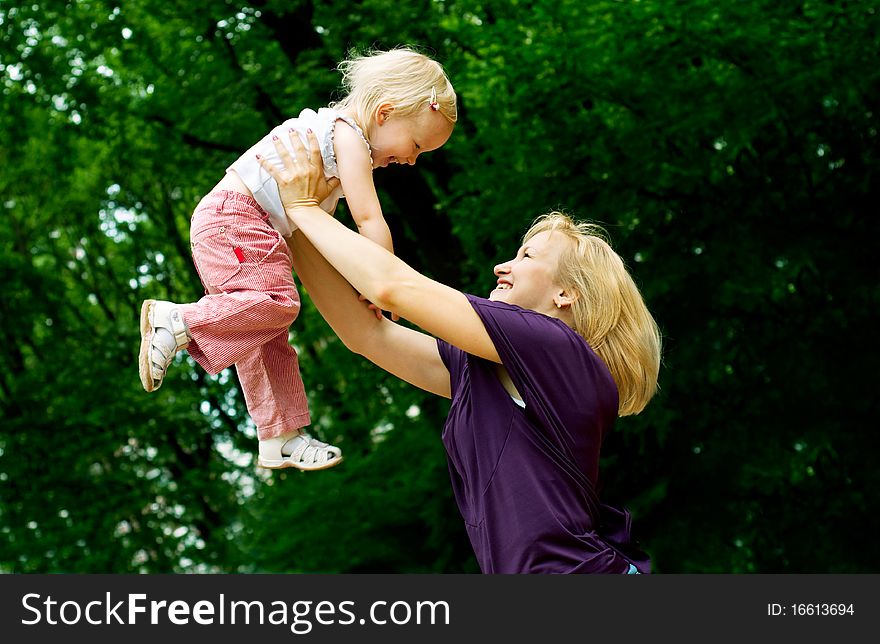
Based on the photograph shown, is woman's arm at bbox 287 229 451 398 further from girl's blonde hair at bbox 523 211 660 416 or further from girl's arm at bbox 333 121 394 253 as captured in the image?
girl's blonde hair at bbox 523 211 660 416

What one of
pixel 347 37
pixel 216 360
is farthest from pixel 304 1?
pixel 216 360

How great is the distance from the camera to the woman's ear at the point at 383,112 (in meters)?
2.78

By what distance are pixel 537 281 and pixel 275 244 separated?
672 millimetres

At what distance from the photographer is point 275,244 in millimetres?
2748

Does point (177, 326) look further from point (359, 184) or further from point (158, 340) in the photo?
point (359, 184)

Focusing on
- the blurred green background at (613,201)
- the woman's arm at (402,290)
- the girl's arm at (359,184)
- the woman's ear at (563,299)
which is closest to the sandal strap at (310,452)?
the woman's arm at (402,290)

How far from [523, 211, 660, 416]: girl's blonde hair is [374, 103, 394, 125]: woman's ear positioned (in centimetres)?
57

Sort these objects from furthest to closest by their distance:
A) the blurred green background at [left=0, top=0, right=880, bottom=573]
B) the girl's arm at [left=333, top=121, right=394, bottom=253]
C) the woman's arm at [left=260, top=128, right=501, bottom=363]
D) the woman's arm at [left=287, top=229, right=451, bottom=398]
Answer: the blurred green background at [left=0, top=0, right=880, bottom=573] → the woman's arm at [left=287, top=229, right=451, bottom=398] → the girl's arm at [left=333, top=121, right=394, bottom=253] → the woman's arm at [left=260, top=128, right=501, bottom=363]

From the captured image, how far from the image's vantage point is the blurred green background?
7.68 metres

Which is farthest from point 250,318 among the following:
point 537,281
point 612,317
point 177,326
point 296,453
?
point 612,317

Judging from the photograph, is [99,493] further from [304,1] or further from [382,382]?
[304,1]

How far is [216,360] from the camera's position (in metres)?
2.65

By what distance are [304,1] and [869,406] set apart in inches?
203

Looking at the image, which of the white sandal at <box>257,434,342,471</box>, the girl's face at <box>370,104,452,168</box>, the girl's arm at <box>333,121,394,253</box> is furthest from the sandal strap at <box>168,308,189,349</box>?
the girl's face at <box>370,104,452,168</box>
